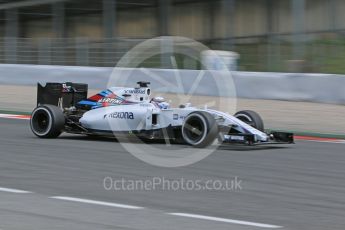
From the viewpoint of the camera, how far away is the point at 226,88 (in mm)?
16812

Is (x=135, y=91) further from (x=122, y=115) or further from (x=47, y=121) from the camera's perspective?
(x=47, y=121)

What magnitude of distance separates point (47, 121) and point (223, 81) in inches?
311

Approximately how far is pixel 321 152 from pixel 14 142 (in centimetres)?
490

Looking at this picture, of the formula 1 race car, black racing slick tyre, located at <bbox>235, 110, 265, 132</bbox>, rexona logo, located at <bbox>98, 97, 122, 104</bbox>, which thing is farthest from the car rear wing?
black racing slick tyre, located at <bbox>235, 110, 265, 132</bbox>

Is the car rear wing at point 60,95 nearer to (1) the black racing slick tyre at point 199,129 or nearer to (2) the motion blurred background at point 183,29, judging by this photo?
(1) the black racing slick tyre at point 199,129

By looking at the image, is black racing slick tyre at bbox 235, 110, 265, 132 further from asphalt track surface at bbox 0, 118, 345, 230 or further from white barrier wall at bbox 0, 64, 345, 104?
white barrier wall at bbox 0, 64, 345, 104

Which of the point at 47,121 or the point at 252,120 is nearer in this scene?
the point at 252,120

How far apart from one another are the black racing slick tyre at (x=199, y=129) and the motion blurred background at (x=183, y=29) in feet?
25.5

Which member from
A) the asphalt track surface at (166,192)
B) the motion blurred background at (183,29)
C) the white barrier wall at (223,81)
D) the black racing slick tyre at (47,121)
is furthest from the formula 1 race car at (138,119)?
the motion blurred background at (183,29)

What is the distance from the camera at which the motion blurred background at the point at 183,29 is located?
19469 millimetres

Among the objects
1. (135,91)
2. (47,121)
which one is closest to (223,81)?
(47,121)

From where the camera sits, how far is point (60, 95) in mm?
12281

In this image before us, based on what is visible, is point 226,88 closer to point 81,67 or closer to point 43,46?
point 81,67

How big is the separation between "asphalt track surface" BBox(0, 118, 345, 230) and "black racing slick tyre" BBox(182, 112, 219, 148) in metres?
0.27
